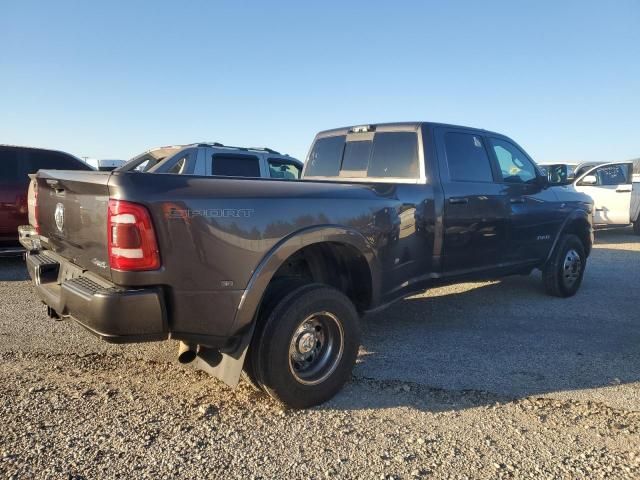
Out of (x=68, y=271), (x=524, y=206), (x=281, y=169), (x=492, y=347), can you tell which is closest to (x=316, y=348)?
(x=68, y=271)

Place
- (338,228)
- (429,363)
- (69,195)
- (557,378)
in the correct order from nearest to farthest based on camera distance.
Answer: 1. (69,195)
2. (338,228)
3. (557,378)
4. (429,363)

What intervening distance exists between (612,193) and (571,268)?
6828mm

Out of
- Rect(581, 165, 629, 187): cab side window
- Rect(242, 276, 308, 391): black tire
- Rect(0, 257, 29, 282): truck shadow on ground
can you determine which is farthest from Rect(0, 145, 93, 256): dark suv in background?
Rect(581, 165, 629, 187): cab side window

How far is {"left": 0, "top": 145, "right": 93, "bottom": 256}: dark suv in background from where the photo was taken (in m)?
7.21

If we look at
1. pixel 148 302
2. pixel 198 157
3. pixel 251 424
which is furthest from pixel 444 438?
pixel 198 157

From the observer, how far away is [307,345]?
10.9 feet

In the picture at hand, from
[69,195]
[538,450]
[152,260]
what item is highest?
[69,195]

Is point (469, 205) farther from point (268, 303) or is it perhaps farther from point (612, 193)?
point (612, 193)

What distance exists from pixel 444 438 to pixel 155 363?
2.25 m

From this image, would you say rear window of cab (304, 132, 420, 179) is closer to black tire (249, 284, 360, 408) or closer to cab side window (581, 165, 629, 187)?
black tire (249, 284, 360, 408)

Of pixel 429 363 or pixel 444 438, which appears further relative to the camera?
pixel 429 363

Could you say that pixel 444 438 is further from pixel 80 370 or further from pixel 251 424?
pixel 80 370

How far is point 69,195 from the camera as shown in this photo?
3.11 m

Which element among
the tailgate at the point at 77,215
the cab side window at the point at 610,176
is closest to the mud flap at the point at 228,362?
the tailgate at the point at 77,215
